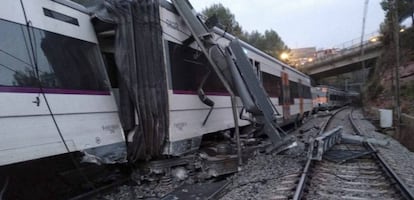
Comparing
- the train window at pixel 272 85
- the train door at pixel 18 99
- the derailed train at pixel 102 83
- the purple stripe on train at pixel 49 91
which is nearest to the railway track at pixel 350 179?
the derailed train at pixel 102 83

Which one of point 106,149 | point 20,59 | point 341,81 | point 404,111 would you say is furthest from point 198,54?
point 341,81

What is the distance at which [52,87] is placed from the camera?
573 cm

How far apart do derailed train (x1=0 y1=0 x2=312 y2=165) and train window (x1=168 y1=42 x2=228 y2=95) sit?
0.07 feet

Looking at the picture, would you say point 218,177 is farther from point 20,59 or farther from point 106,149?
point 20,59

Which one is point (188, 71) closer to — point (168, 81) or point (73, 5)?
point (168, 81)

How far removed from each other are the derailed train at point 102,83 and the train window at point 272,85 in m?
4.87

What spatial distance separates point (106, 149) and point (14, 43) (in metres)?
2.18

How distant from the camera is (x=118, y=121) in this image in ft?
23.2

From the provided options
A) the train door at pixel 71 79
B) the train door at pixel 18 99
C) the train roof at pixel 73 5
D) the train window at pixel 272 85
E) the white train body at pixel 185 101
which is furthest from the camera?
the train window at pixel 272 85

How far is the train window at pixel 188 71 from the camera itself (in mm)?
Answer: 7941

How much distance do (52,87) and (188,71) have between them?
341 cm

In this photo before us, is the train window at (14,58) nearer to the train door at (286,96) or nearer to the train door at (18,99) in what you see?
the train door at (18,99)

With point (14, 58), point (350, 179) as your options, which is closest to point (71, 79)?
point (14, 58)

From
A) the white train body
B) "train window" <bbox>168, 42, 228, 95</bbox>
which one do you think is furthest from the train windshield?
"train window" <bbox>168, 42, 228, 95</bbox>
